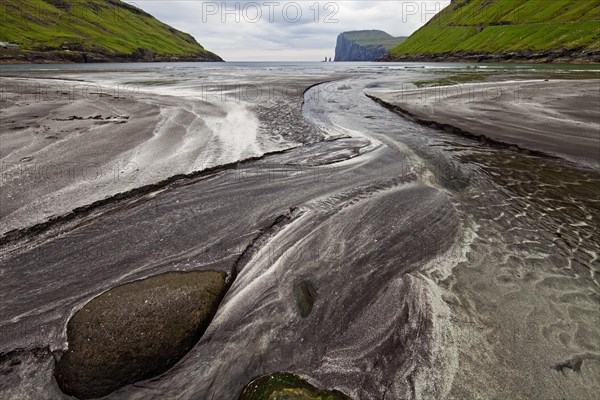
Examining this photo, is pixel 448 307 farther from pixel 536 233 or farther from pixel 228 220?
pixel 228 220

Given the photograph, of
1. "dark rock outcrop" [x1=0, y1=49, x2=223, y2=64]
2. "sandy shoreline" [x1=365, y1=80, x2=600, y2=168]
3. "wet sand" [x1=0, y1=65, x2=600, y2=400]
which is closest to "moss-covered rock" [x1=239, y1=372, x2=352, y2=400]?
"wet sand" [x1=0, y1=65, x2=600, y2=400]

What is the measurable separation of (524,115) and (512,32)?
11673 centimetres

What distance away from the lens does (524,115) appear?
14641 millimetres

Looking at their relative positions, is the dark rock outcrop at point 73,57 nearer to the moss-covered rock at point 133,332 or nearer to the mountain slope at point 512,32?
the moss-covered rock at point 133,332

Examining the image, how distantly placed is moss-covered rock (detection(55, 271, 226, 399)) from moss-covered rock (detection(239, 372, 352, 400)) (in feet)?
3.08

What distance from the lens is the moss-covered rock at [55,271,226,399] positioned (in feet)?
10.4

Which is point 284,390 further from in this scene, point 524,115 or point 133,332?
point 524,115

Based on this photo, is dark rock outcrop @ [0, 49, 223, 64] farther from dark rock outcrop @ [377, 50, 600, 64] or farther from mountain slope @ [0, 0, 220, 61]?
dark rock outcrop @ [377, 50, 600, 64]

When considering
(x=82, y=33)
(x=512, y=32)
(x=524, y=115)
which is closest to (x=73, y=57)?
(x=82, y=33)

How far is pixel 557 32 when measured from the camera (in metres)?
84.2

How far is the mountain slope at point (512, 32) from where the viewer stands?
251 feet

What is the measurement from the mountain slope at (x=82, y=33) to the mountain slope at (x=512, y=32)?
122952mm

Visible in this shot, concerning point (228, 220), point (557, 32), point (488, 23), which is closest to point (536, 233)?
point (228, 220)

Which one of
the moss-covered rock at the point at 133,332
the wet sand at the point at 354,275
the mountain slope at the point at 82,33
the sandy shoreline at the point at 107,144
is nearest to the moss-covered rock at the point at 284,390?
the wet sand at the point at 354,275
